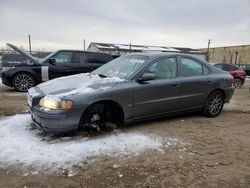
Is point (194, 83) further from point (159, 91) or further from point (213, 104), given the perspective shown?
point (159, 91)

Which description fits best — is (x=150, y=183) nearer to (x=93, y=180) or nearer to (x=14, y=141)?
(x=93, y=180)

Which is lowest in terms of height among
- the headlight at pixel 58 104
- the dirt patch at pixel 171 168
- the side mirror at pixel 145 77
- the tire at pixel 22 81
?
the dirt patch at pixel 171 168

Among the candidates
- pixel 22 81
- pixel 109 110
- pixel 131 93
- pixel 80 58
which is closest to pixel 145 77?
pixel 131 93

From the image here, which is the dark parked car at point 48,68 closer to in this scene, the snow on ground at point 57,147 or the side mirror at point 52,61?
the side mirror at point 52,61

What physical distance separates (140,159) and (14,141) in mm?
2036

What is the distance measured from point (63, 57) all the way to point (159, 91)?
6132 millimetres

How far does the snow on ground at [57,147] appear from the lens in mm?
3828

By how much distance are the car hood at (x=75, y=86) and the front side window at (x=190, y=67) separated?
1.66 m

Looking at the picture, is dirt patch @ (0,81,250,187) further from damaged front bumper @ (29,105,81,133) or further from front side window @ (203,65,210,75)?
front side window @ (203,65,210,75)

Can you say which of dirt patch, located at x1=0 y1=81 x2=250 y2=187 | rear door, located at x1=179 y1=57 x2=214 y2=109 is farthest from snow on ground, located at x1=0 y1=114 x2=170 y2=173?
rear door, located at x1=179 y1=57 x2=214 y2=109

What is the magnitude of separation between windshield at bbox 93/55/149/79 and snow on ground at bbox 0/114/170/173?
1.21m

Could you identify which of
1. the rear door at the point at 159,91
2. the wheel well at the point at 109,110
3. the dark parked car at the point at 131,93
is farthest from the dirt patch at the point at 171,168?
the dark parked car at the point at 131,93

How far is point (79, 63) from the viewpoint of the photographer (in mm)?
10883

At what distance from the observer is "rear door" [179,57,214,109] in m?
6.07
